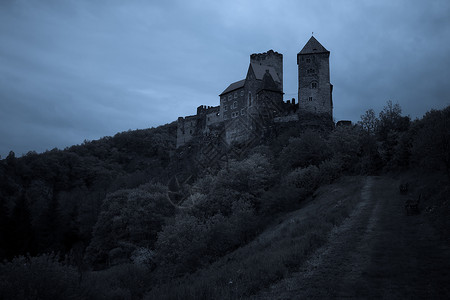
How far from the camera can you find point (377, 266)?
12570mm

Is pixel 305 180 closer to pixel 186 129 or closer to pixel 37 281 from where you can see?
pixel 37 281

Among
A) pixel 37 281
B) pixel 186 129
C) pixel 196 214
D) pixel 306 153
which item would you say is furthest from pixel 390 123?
pixel 186 129

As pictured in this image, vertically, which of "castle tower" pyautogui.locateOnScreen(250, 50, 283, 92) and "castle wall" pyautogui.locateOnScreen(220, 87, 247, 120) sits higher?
"castle tower" pyautogui.locateOnScreen(250, 50, 283, 92)

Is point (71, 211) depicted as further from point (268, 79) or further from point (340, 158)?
point (340, 158)

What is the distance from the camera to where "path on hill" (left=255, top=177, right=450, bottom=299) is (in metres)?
10.6

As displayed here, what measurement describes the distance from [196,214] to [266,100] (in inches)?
1335

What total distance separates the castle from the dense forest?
190 inches

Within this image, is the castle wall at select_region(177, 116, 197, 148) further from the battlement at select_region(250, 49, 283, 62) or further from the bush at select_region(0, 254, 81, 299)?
the bush at select_region(0, 254, 81, 299)

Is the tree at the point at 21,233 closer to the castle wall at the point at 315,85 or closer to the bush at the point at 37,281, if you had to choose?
the bush at the point at 37,281

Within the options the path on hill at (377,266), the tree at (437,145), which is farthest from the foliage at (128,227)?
the tree at (437,145)

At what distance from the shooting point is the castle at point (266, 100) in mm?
60500

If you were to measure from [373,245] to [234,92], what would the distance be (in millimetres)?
64787

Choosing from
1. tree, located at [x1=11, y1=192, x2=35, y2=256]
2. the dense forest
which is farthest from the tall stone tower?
tree, located at [x1=11, y1=192, x2=35, y2=256]

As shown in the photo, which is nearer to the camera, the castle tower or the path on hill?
the path on hill
